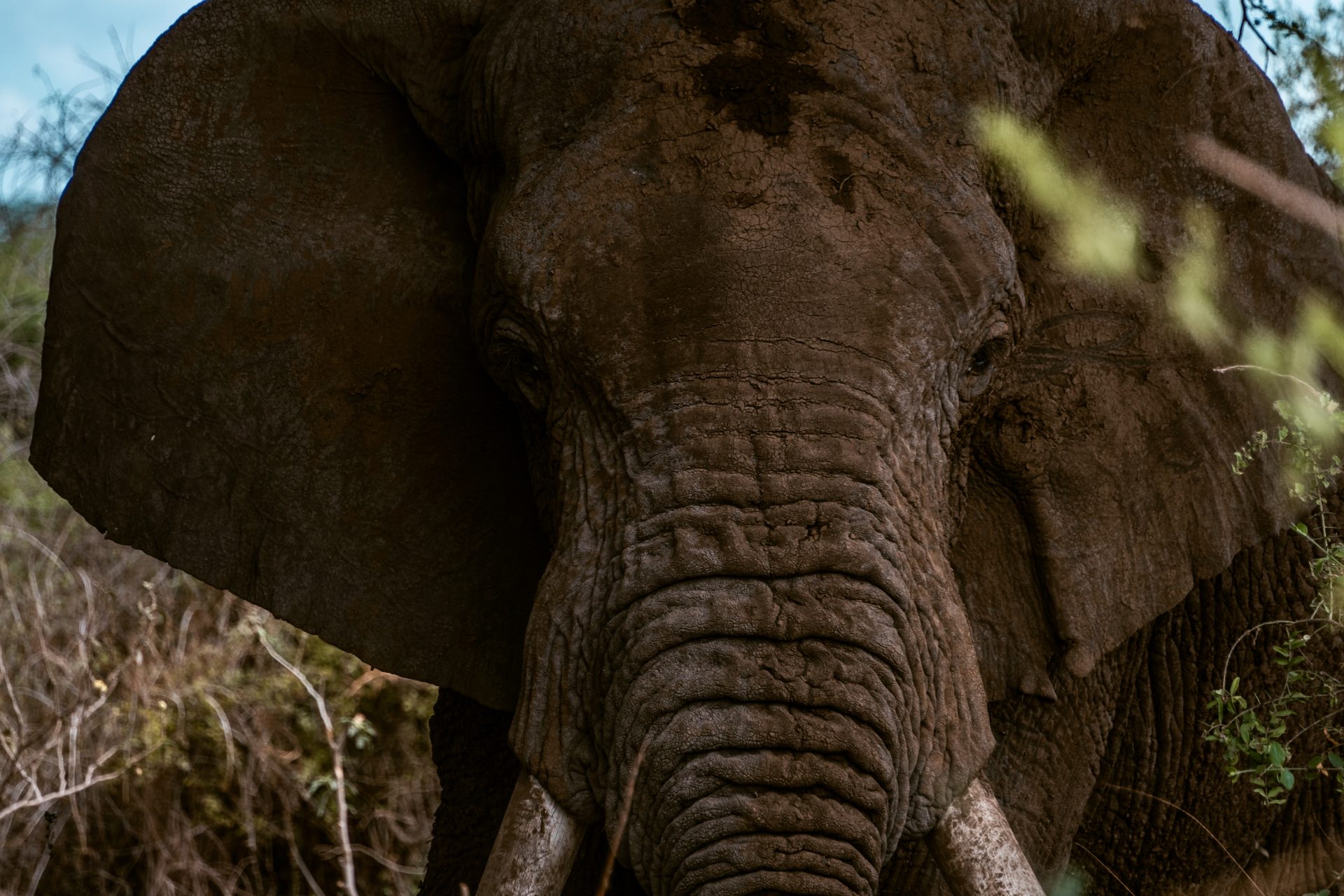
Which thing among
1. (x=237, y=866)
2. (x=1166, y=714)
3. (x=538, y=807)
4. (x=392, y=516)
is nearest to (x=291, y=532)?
(x=392, y=516)

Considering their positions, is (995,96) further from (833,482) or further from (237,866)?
(237,866)

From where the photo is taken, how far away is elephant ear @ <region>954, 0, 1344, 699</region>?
3494 mm

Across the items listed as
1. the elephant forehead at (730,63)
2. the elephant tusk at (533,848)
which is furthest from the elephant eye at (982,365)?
the elephant tusk at (533,848)

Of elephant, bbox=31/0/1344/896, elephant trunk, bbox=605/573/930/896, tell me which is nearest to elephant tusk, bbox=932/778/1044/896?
elephant, bbox=31/0/1344/896

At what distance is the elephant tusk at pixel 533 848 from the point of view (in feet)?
9.46

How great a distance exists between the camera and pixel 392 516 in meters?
3.69

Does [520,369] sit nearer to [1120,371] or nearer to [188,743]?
[1120,371]

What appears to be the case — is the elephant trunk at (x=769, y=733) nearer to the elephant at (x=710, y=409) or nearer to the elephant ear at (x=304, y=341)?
the elephant at (x=710, y=409)

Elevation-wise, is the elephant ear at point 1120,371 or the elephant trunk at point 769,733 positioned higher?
the elephant ear at point 1120,371

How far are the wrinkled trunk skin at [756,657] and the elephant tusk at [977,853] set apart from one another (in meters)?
0.05

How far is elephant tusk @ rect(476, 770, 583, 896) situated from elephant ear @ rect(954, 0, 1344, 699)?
1.01 m

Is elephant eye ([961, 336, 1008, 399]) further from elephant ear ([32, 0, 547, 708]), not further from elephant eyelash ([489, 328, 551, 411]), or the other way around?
elephant ear ([32, 0, 547, 708])

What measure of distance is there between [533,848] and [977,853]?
2.45 feet

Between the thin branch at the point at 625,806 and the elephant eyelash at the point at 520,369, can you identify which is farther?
the elephant eyelash at the point at 520,369
